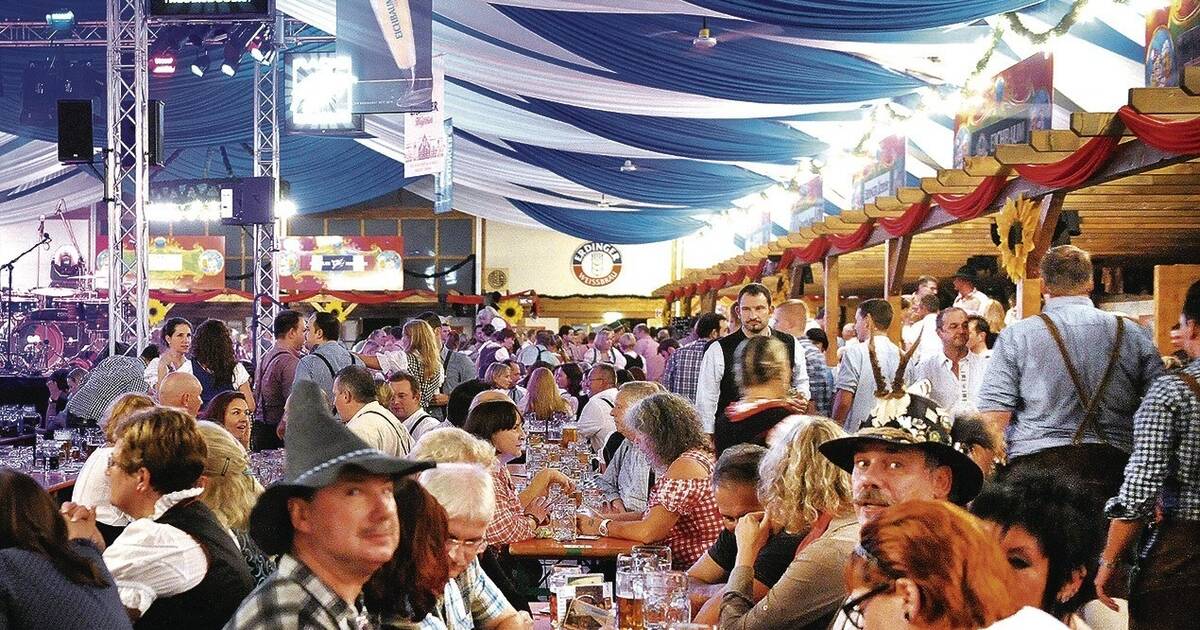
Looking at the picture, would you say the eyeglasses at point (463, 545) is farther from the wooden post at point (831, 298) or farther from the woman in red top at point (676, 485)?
the wooden post at point (831, 298)

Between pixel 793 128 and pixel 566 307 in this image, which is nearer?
pixel 793 128

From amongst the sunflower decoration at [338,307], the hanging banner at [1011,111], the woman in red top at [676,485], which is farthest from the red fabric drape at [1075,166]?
the sunflower decoration at [338,307]

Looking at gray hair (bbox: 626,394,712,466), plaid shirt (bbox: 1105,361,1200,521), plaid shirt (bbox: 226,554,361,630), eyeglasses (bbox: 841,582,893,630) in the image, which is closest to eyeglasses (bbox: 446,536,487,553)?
plaid shirt (bbox: 226,554,361,630)

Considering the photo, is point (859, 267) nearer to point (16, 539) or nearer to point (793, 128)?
point (793, 128)

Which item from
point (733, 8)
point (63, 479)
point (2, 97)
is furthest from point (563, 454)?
point (2, 97)

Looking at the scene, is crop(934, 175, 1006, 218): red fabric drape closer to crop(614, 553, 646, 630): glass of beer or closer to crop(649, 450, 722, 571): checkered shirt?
crop(649, 450, 722, 571): checkered shirt

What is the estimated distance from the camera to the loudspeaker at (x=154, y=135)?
1150 cm

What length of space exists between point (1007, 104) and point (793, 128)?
4.69 metres

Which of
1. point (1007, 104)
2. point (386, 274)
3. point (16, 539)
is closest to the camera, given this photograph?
point (16, 539)

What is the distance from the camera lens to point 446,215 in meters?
28.7

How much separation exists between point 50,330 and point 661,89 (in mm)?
13462

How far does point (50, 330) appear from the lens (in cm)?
2059

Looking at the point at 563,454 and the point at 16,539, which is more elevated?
the point at 16,539

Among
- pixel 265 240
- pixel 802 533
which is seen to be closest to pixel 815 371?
pixel 802 533
